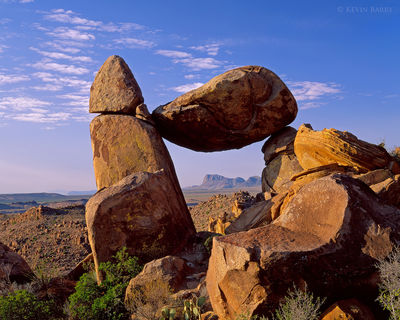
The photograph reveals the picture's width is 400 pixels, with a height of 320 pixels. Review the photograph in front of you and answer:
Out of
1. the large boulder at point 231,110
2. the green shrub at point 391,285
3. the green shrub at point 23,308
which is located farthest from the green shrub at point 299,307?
the large boulder at point 231,110

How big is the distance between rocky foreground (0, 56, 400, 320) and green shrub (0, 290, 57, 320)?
64.7 inches

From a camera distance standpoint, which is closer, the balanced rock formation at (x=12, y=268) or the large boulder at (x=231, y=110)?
the balanced rock formation at (x=12, y=268)

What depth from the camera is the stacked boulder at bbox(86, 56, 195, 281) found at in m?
10.6

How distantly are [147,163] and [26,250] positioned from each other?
11.5 metres

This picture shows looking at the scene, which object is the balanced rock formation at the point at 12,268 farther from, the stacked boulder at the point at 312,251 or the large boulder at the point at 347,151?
the large boulder at the point at 347,151

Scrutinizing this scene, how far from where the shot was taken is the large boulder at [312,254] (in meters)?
6.08

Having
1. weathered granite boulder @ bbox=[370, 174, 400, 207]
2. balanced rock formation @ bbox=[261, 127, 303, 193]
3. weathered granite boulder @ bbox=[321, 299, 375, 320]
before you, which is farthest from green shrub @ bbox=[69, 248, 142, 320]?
balanced rock formation @ bbox=[261, 127, 303, 193]

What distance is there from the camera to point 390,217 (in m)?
6.96

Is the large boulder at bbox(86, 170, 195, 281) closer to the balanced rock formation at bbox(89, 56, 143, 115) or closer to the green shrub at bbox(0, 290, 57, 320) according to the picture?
the green shrub at bbox(0, 290, 57, 320)

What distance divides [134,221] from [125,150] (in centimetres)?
399

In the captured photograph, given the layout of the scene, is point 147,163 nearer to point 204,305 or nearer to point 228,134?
point 228,134

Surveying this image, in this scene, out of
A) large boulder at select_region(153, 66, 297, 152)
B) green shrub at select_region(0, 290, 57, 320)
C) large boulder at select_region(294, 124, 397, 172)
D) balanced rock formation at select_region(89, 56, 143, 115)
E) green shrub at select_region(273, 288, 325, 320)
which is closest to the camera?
green shrub at select_region(273, 288, 325, 320)

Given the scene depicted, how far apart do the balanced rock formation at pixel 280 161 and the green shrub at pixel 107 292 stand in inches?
299

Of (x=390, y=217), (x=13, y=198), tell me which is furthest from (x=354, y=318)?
(x=13, y=198)
